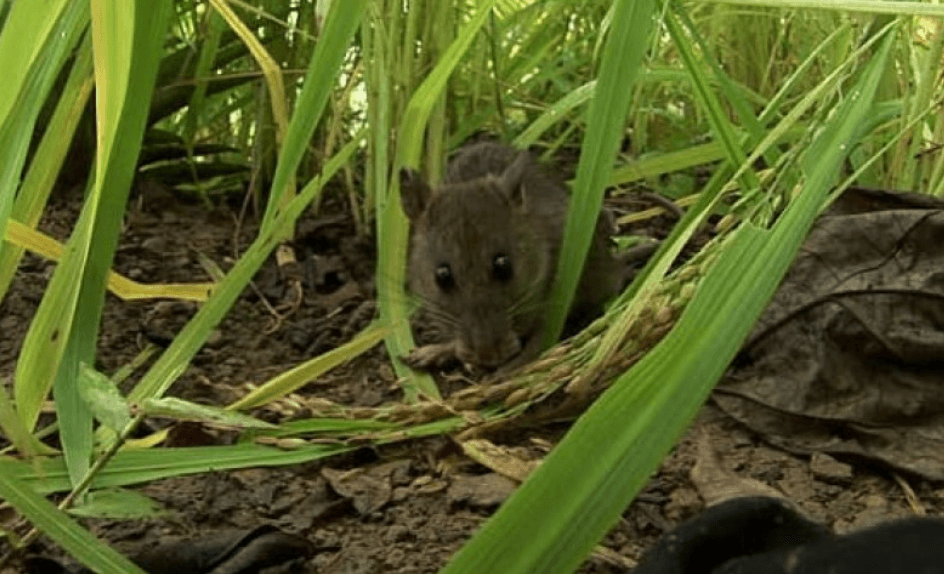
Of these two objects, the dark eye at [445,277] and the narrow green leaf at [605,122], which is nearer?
the narrow green leaf at [605,122]

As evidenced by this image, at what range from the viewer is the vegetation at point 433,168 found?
1.59 metres

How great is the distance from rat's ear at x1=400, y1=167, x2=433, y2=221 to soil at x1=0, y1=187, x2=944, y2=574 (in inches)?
12.4

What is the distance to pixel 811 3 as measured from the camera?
7.06 feet

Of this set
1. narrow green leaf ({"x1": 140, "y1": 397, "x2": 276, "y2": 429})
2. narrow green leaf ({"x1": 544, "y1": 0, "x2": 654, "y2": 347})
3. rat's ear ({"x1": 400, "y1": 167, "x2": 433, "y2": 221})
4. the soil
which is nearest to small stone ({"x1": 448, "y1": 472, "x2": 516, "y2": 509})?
the soil

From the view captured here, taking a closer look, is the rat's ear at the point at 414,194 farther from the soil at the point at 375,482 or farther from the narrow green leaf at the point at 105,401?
the narrow green leaf at the point at 105,401

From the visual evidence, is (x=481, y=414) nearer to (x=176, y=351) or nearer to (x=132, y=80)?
(x=176, y=351)

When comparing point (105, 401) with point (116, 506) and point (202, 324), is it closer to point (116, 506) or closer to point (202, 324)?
point (116, 506)

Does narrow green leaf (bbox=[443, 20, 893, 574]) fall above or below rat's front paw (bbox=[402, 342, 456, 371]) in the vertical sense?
above

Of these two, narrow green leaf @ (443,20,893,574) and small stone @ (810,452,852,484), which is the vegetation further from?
small stone @ (810,452,852,484)

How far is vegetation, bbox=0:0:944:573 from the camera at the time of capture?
1587mm

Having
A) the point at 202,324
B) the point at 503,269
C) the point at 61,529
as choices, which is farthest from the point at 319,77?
the point at 503,269

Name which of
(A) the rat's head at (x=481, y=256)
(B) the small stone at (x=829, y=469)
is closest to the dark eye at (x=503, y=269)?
(A) the rat's head at (x=481, y=256)

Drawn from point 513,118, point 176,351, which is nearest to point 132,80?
point 176,351

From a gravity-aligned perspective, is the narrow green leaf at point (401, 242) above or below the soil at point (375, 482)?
above
